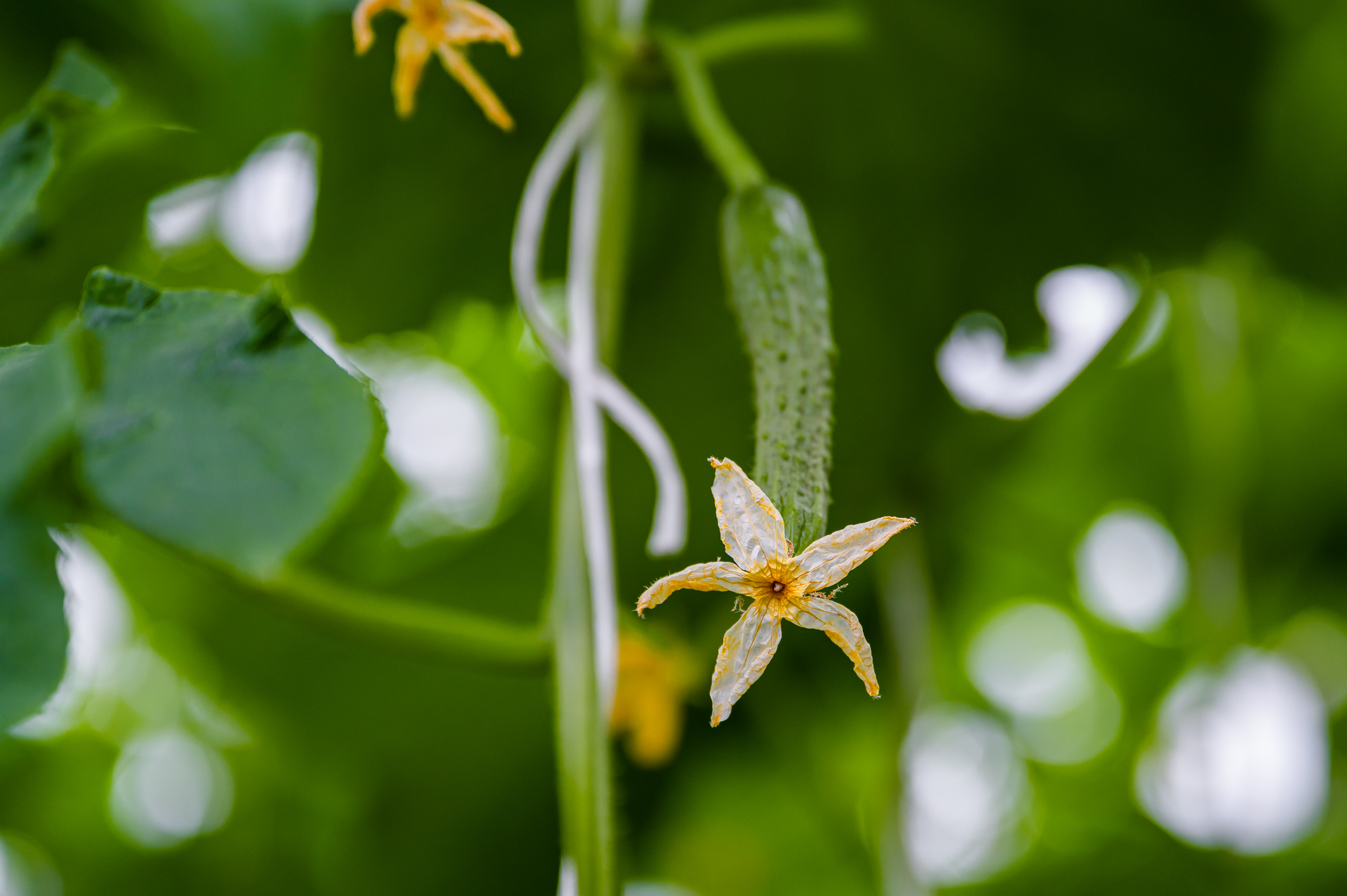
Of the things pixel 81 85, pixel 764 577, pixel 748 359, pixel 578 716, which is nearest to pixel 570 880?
pixel 578 716

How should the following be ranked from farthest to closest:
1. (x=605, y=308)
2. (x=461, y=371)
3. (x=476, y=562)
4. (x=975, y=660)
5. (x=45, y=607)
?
(x=975, y=660) → (x=461, y=371) → (x=476, y=562) → (x=605, y=308) → (x=45, y=607)

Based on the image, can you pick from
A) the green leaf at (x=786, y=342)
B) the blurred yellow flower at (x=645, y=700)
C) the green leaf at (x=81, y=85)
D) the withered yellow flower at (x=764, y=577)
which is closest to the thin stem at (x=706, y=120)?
the green leaf at (x=786, y=342)

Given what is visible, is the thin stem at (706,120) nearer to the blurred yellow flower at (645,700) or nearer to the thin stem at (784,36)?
the thin stem at (784,36)

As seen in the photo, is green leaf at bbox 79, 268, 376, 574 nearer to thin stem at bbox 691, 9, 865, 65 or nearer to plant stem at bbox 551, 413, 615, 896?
plant stem at bbox 551, 413, 615, 896

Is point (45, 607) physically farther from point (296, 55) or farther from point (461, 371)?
point (461, 371)

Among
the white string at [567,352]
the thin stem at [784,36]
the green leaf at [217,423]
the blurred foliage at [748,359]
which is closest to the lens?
the green leaf at [217,423]

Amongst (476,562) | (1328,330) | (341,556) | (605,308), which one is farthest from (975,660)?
(605,308)

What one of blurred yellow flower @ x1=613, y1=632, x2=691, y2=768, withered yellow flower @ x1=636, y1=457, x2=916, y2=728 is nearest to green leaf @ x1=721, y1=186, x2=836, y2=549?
withered yellow flower @ x1=636, y1=457, x2=916, y2=728
